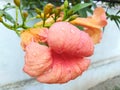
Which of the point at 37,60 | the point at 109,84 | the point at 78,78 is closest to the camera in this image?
the point at 37,60

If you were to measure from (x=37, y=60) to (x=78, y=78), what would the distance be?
8.02 ft

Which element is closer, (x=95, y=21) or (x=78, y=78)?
(x=95, y=21)

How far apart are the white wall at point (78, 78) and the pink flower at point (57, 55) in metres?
1.33

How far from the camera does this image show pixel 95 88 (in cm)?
325

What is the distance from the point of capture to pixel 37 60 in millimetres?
459

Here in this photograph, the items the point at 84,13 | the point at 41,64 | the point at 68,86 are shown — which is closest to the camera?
the point at 41,64

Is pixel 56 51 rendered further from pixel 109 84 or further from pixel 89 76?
pixel 109 84

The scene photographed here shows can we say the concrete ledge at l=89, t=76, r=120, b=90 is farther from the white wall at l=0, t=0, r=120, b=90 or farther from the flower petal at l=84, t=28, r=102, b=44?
the flower petal at l=84, t=28, r=102, b=44

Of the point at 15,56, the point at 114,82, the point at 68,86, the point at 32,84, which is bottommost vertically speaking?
the point at 114,82

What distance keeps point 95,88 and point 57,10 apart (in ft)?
9.05

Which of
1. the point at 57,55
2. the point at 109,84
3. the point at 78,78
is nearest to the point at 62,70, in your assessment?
the point at 57,55

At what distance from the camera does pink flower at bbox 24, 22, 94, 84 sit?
461 mm

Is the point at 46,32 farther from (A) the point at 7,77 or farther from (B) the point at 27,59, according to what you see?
(A) the point at 7,77

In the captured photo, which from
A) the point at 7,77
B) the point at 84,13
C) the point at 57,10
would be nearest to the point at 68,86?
the point at 7,77
